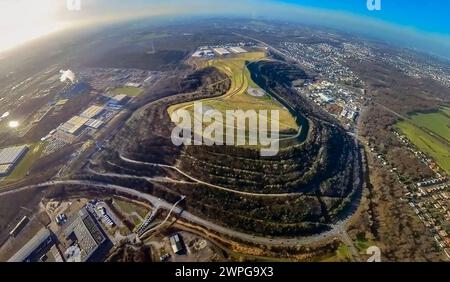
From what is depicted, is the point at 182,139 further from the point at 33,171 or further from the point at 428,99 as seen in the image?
the point at 428,99

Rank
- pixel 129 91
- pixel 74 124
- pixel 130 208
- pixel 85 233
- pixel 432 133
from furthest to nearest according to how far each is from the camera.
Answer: pixel 129 91 < pixel 432 133 < pixel 74 124 < pixel 130 208 < pixel 85 233

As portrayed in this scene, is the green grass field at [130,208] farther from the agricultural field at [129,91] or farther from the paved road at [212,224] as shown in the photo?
the agricultural field at [129,91]

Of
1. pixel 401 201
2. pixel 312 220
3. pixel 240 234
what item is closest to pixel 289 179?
pixel 312 220

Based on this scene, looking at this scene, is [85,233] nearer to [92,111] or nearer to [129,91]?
[92,111]

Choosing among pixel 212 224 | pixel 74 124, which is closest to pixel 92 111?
pixel 74 124

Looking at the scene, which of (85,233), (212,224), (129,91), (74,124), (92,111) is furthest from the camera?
(129,91)

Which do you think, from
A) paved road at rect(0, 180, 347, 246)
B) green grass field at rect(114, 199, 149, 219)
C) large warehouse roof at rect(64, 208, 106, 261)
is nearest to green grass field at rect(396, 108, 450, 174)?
paved road at rect(0, 180, 347, 246)

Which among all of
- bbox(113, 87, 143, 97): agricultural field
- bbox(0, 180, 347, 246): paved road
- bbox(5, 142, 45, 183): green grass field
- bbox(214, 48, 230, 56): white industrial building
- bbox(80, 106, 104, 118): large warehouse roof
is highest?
bbox(214, 48, 230, 56): white industrial building

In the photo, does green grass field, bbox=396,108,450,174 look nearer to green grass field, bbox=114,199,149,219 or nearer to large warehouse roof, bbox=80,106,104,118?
green grass field, bbox=114,199,149,219
